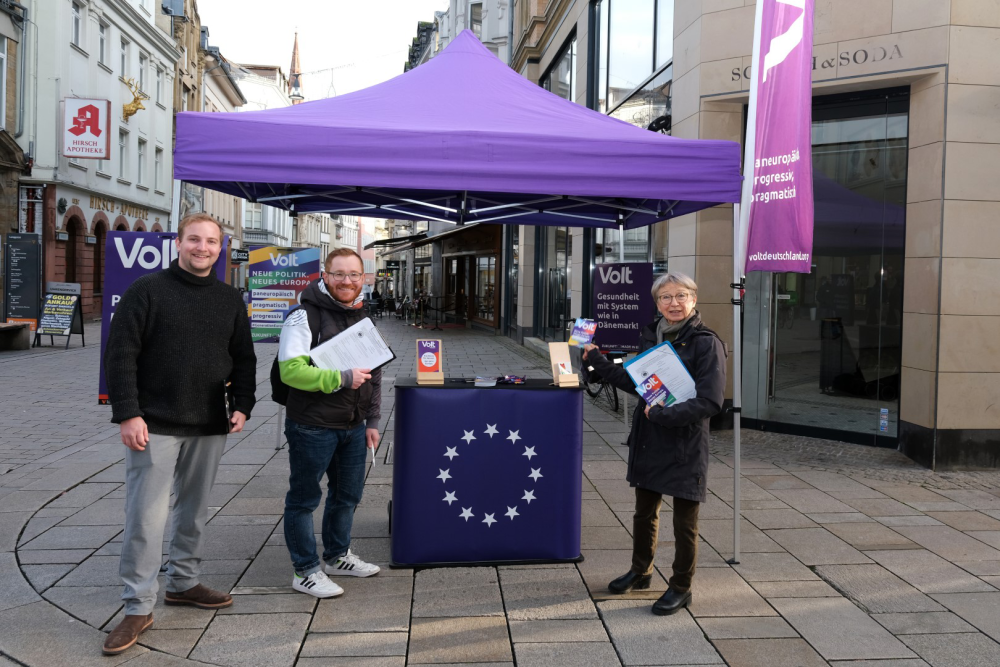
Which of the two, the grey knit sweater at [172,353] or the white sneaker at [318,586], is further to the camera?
the white sneaker at [318,586]

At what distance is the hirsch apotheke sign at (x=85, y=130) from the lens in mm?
22609

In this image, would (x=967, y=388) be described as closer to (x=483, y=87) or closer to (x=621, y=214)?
(x=621, y=214)

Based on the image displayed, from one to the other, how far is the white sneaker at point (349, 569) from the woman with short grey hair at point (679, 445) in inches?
50.1

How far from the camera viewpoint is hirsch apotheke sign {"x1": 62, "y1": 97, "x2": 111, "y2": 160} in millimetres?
22609

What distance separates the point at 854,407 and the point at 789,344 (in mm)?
893

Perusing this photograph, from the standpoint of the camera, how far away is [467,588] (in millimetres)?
4203

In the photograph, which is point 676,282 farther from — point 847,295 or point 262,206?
point 262,206

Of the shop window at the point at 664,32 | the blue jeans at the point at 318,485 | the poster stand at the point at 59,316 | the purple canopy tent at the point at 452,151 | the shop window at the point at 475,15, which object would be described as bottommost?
the blue jeans at the point at 318,485

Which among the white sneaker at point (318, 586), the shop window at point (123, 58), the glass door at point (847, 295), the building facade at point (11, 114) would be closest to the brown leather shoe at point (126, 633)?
the white sneaker at point (318, 586)

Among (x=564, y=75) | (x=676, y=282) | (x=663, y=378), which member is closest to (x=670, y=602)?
(x=663, y=378)

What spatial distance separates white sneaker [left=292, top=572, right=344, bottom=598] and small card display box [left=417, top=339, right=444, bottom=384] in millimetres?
1115

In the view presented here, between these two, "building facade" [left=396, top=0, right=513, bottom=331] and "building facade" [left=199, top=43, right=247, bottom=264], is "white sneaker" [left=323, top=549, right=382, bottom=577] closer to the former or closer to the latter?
"building facade" [left=396, top=0, right=513, bottom=331]

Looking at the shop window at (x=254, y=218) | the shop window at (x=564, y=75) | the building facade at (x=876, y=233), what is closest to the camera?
the building facade at (x=876, y=233)

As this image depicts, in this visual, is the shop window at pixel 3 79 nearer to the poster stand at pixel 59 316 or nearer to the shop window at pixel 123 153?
the shop window at pixel 123 153
